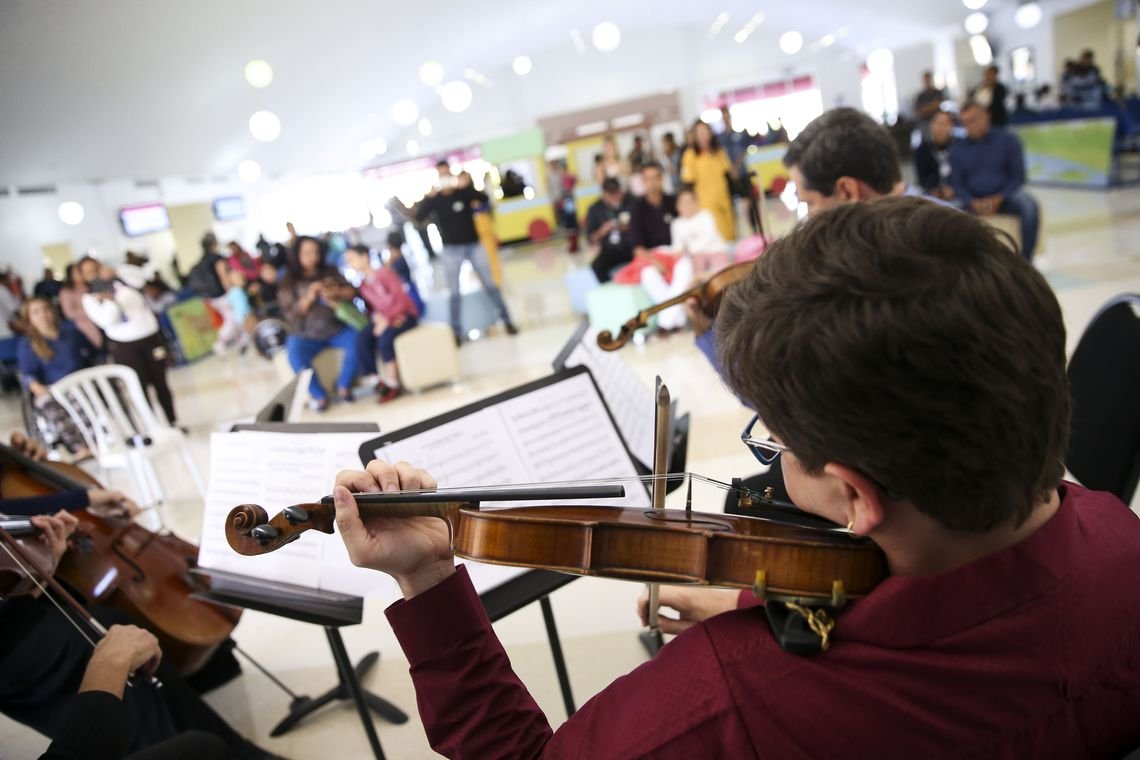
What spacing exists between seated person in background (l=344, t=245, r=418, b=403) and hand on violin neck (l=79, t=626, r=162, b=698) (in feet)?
14.7

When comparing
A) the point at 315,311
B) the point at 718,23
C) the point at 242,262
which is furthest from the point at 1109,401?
the point at 718,23

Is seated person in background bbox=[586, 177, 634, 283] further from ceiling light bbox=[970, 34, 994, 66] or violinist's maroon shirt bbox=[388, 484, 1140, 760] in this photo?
ceiling light bbox=[970, 34, 994, 66]

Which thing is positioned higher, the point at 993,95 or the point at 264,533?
the point at 264,533

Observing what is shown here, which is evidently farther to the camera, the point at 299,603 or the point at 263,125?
the point at 263,125

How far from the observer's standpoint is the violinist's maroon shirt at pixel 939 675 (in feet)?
2.18

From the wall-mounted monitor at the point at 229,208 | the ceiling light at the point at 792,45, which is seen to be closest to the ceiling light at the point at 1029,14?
the ceiling light at the point at 792,45

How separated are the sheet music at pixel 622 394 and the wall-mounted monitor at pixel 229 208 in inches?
365

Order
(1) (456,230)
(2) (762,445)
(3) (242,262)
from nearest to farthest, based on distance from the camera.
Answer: (2) (762,445), (1) (456,230), (3) (242,262)

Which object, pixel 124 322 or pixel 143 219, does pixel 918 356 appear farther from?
pixel 143 219

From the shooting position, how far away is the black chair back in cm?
148

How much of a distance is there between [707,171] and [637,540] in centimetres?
674

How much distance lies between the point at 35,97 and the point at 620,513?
10.5ft

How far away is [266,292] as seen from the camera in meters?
8.66

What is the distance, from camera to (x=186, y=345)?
10.2 meters
